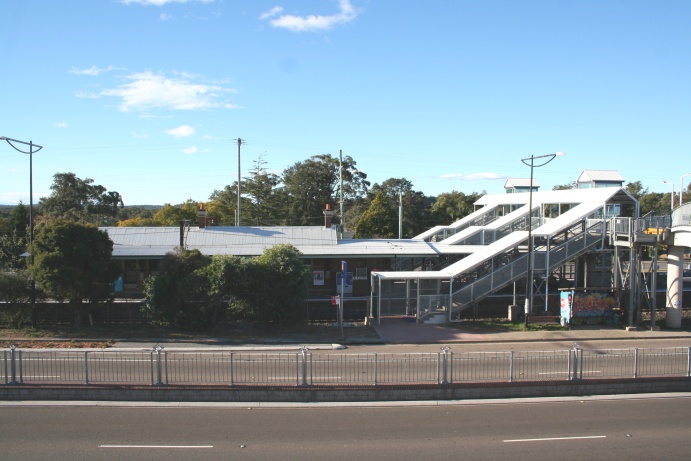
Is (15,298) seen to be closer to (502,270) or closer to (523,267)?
(502,270)

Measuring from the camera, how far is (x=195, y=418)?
12148mm

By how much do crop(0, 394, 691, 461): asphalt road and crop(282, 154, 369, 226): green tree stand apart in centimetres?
5950

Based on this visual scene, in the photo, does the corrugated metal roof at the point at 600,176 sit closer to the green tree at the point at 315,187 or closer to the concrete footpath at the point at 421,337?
the concrete footpath at the point at 421,337

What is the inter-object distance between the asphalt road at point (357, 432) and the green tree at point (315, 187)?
59496 millimetres

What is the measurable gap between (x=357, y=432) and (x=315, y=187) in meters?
64.2

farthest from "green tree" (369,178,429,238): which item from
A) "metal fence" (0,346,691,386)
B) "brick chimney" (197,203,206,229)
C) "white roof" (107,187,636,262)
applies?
"metal fence" (0,346,691,386)

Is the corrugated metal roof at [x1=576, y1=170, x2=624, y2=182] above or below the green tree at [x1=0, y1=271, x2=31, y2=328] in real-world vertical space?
above

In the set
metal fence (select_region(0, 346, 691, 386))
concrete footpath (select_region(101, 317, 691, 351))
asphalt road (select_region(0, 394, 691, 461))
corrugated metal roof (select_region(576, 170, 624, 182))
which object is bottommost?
concrete footpath (select_region(101, 317, 691, 351))

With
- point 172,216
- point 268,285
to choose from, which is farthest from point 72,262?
point 172,216

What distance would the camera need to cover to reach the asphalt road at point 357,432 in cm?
1018

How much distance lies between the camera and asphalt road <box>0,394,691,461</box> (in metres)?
10.2

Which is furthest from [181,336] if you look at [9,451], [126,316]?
[9,451]

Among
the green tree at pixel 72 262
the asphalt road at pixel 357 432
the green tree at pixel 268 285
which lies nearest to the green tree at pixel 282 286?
the green tree at pixel 268 285

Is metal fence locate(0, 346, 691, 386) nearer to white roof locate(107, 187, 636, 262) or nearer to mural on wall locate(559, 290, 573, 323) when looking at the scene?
mural on wall locate(559, 290, 573, 323)
